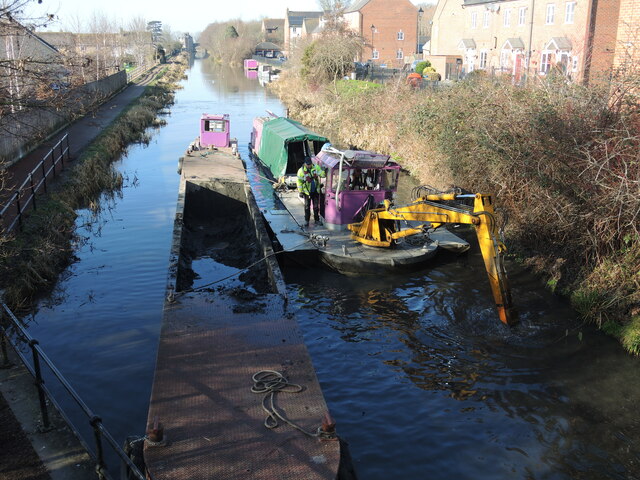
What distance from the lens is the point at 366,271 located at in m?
14.2

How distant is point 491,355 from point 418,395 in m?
1.85

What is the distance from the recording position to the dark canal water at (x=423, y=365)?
851 centimetres

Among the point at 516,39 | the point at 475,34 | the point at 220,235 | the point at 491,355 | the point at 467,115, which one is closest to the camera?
the point at 491,355

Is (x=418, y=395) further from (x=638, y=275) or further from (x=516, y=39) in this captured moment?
(x=516, y=39)

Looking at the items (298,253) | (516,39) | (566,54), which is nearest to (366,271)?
(298,253)

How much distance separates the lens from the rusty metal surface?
613 cm

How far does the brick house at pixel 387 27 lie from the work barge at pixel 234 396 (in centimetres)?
6193

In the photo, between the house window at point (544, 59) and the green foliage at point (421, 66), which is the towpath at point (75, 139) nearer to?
the green foliage at point (421, 66)

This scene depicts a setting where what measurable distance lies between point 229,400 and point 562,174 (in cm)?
974

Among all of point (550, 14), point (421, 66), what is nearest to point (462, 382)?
point (550, 14)

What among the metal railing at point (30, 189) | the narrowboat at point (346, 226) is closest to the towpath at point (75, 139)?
the metal railing at point (30, 189)

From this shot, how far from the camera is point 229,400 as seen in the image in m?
7.29

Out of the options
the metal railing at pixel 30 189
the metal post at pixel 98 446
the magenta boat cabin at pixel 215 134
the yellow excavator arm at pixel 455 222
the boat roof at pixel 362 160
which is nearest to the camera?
the metal post at pixel 98 446

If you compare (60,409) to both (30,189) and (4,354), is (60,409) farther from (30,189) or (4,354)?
(30,189)
